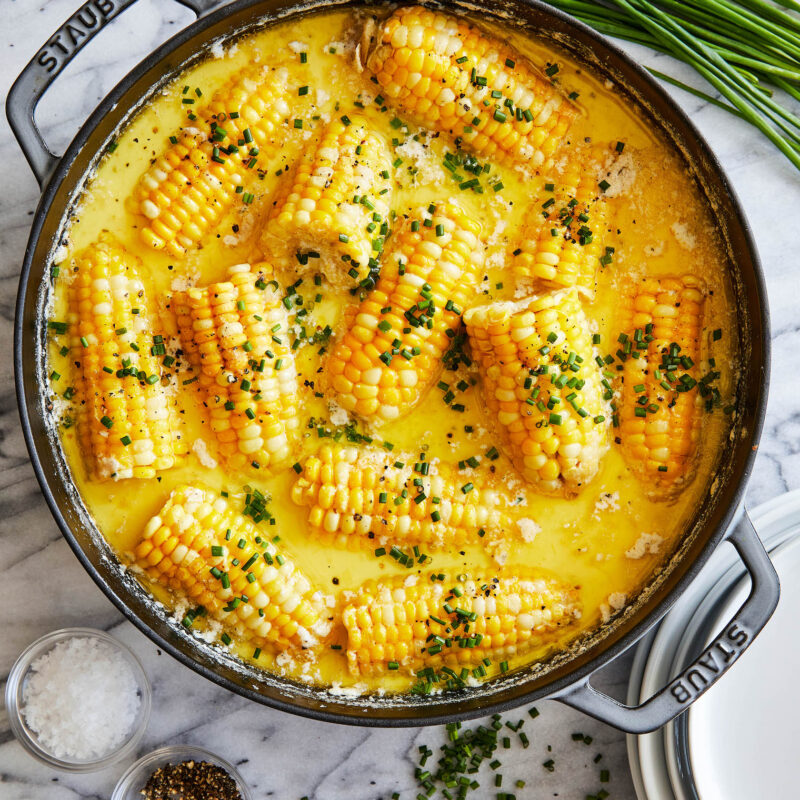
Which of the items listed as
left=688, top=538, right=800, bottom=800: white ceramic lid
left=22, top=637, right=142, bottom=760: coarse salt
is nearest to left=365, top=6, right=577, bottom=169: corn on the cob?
left=688, top=538, right=800, bottom=800: white ceramic lid

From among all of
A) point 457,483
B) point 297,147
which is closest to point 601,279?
point 457,483

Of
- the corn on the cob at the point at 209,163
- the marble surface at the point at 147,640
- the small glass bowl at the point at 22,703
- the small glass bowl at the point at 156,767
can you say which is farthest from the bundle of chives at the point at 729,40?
the small glass bowl at the point at 156,767

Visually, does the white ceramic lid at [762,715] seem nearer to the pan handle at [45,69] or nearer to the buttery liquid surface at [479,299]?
the buttery liquid surface at [479,299]

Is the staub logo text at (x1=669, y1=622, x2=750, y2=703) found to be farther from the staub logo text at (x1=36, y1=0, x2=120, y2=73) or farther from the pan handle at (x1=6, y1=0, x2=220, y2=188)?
the staub logo text at (x1=36, y1=0, x2=120, y2=73)

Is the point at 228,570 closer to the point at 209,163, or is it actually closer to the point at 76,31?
the point at 209,163

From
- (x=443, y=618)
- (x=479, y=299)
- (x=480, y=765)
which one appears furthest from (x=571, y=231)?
(x=480, y=765)

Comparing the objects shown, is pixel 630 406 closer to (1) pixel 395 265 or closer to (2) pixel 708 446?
(2) pixel 708 446
